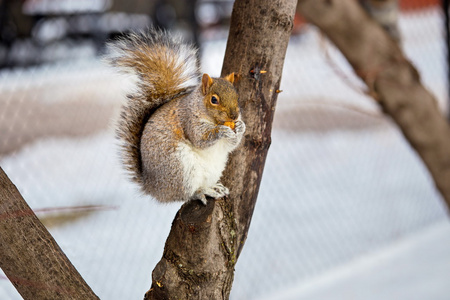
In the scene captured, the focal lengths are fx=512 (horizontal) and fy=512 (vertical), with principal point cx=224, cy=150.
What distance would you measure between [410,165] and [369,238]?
1.32 meters

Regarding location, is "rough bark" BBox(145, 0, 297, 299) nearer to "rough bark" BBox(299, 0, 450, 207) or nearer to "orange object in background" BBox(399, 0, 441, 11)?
"rough bark" BBox(299, 0, 450, 207)

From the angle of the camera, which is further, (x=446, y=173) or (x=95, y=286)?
(x=95, y=286)

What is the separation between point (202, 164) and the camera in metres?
1.00

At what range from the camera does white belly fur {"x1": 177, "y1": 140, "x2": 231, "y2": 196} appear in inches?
38.9

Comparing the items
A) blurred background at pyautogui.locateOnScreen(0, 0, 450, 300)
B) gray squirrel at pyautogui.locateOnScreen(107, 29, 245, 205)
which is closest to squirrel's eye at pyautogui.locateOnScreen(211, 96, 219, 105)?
gray squirrel at pyautogui.locateOnScreen(107, 29, 245, 205)

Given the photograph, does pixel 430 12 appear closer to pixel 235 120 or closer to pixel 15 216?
pixel 235 120

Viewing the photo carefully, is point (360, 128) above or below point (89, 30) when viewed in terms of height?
A: below

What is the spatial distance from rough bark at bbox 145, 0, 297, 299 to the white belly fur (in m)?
0.03

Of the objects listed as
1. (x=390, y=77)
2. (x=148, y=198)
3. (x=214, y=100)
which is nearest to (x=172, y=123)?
(x=214, y=100)

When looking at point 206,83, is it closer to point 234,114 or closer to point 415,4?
point 234,114

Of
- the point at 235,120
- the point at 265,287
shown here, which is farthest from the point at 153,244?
the point at 235,120

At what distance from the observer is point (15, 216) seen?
2.55ft

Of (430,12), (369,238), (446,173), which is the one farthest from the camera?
(430,12)

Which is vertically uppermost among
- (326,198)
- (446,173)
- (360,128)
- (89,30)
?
(89,30)
